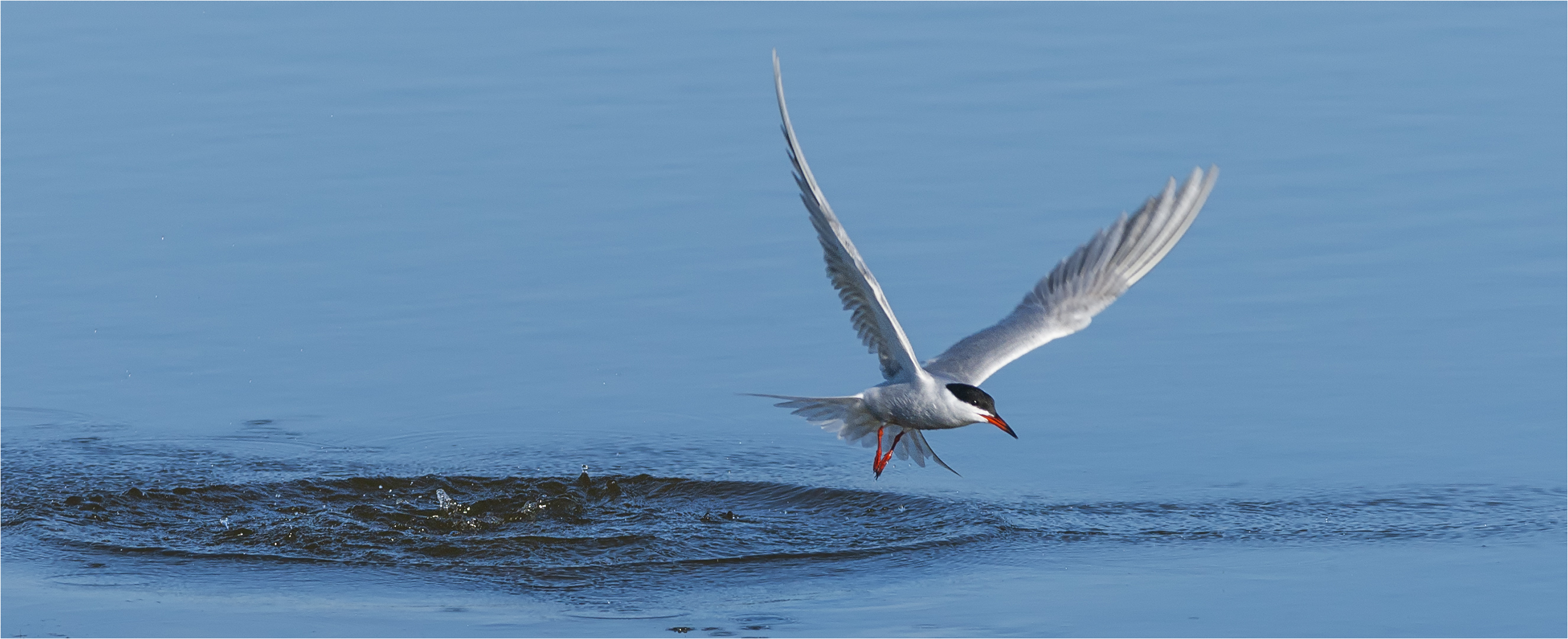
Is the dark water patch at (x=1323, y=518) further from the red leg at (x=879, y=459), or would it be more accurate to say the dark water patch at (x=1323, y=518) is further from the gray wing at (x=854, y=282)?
the gray wing at (x=854, y=282)

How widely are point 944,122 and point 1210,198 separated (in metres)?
2.31

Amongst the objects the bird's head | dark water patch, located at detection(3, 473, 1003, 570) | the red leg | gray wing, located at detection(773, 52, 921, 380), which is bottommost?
dark water patch, located at detection(3, 473, 1003, 570)

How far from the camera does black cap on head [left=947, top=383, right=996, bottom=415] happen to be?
8492 millimetres

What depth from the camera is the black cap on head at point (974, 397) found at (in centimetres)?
849

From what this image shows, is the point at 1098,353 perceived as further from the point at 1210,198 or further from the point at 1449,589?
the point at 1449,589

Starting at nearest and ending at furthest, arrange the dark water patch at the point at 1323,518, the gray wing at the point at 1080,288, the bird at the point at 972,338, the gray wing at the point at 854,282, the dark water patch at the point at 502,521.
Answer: the gray wing at the point at 854,282, the dark water patch at the point at 502,521, the dark water patch at the point at 1323,518, the bird at the point at 972,338, the gray wing at the point at 1080,288

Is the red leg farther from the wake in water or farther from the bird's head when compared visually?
the bird's head

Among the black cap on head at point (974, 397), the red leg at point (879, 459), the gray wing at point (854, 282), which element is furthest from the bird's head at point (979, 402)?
the red leg at point (879, 459)

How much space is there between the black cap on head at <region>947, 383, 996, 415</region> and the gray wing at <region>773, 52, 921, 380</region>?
20 cm

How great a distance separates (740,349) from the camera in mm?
10828

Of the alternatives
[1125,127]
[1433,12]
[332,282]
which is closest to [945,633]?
[332,282]

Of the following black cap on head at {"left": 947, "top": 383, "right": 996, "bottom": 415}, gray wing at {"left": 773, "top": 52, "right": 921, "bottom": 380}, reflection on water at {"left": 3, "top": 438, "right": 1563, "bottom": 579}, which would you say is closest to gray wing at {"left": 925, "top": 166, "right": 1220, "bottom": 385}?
gray wing at {"left": 773, "top": 52, "right": 921, "bottom": 380}

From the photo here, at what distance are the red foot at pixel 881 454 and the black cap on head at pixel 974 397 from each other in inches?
32.3

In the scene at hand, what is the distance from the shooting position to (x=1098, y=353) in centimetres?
1092
